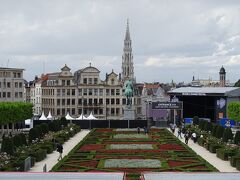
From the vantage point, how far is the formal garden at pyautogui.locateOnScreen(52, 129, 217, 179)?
4022 cm

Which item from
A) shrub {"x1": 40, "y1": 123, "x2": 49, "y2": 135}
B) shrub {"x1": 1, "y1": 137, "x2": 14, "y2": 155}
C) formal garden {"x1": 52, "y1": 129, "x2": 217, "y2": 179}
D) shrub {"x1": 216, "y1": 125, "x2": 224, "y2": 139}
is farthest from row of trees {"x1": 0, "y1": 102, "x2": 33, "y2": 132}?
shrub {"x1": 1, "y1": 137, "x2": 14, "y2": 155}

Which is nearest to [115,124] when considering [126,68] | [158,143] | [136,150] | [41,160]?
[158,143]

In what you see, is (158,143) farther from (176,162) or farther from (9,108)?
(9,108)

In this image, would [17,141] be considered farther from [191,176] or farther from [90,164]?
[191,176]

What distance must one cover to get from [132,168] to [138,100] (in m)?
111

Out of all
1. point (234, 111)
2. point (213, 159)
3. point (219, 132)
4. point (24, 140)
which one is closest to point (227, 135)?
point (219, 132)

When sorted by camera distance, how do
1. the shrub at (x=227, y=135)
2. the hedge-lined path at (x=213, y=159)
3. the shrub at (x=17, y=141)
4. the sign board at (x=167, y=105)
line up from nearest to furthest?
the hedge-lined path at (x=213, y=159) < the shrub at (x=17, y=141) < the shrub at (x=227, y=135) < the sign board at (x=167, y=105)

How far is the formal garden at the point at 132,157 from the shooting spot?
132ft

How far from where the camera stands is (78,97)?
13575cm

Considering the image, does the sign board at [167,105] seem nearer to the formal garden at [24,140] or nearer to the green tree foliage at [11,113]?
the formal garden at [24,140]

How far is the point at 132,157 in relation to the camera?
4759 centimetres

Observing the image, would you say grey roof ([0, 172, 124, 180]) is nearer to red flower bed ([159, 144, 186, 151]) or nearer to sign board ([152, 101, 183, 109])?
red flower bed ([159, 144, 186, 151])

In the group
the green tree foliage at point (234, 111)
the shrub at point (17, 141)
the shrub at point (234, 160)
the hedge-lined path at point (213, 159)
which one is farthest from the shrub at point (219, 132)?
the shrub at point (17, 141)

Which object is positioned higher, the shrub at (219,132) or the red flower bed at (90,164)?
the shrub at (219,132)
